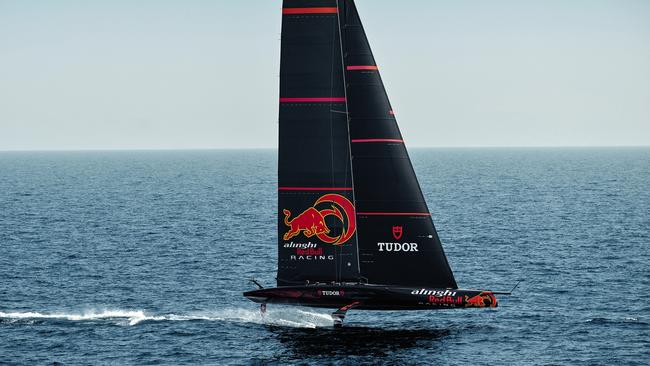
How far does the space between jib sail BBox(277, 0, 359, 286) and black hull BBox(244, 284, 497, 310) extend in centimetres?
85

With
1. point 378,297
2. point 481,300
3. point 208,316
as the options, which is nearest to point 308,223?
point 378,297

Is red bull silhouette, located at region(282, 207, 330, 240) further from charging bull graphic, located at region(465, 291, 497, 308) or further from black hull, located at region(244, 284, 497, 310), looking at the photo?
charging bull graphic, located at region(465, 291, 497, 308)

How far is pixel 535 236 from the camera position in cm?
8525

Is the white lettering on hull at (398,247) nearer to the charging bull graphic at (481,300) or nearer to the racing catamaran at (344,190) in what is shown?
the racing catamaran at (344,190)

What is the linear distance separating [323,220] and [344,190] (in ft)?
6.50

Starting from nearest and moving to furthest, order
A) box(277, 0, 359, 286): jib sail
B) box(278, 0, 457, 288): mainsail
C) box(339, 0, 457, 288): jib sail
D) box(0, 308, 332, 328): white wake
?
box(277, 0, 359, 286): jib sail < box(278, 0, 457, 288): mainsail < box(339, 0, 457, 288): jib sail < box(0, 308, 332, 328): white wake

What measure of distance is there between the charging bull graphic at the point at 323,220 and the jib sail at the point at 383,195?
0.57 m

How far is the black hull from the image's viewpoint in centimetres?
4319

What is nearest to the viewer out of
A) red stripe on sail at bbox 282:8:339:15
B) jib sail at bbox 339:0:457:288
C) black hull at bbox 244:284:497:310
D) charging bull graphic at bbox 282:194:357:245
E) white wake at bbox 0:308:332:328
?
red stripe on sail at bbox 282:8:339:15

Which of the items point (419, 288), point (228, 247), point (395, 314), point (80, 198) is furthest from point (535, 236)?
point (80, 198)

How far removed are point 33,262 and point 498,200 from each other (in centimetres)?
7640

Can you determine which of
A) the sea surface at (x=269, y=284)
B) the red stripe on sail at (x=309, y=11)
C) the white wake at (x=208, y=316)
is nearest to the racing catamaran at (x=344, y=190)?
the red stripe on sail at (x=309, y=11)

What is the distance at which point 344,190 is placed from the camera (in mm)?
44125

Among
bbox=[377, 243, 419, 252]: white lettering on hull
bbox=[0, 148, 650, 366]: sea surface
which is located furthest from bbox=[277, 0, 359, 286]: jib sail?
bbox=[0, 148, 650, 366]: sea surface
